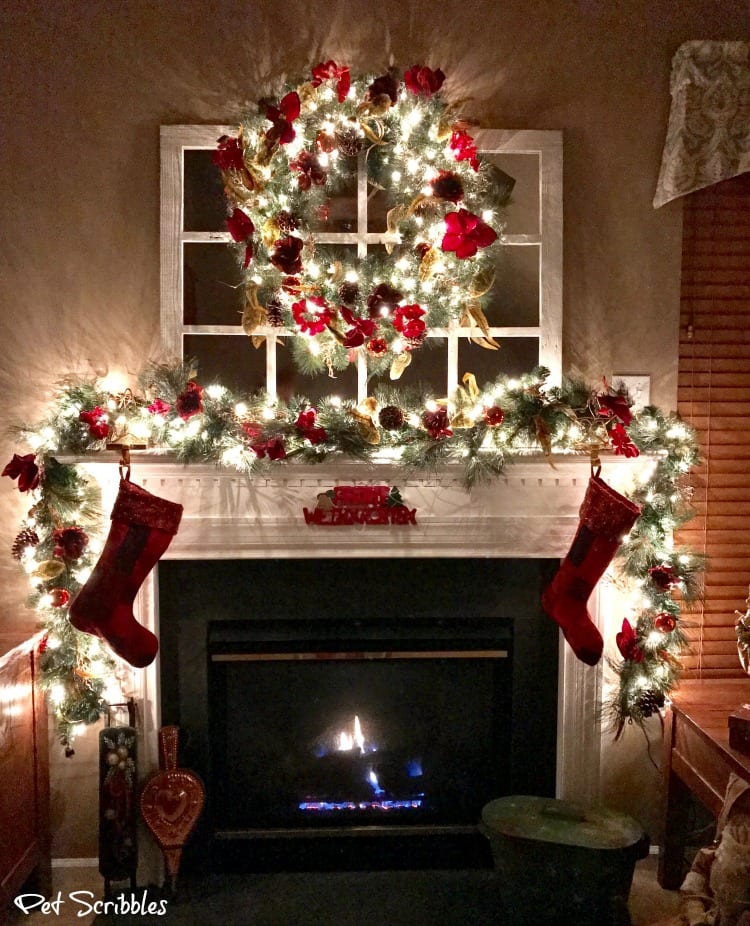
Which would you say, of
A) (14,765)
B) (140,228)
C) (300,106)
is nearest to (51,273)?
(140,228)

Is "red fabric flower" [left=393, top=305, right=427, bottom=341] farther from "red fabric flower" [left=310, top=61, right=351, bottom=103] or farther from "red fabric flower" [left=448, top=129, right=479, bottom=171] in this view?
"red fabric flower" [left=310, top=61, right=351, bottom=103]

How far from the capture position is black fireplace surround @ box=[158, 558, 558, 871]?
7.89 ft

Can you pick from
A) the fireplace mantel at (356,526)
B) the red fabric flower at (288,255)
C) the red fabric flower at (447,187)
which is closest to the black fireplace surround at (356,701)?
the fireplace mantel at (356,526)

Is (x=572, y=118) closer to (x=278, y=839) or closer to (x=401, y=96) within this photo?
(x=401, y=96)

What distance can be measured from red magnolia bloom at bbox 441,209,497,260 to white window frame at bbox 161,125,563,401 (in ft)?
1.04

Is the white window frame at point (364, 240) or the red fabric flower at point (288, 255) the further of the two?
the white window frame at point (364, 240)

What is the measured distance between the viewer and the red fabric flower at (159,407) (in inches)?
86.0

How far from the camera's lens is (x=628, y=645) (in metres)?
2.32

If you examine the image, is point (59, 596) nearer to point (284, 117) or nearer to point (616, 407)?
point (284, 117)

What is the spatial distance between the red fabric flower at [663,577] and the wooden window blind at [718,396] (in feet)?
0.86

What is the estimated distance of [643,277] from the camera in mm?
2443

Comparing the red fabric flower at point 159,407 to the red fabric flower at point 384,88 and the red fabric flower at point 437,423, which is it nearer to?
the red fabric flower at point 437,423

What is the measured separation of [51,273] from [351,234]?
1035mm

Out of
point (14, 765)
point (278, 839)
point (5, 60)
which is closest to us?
point (14, 765)
